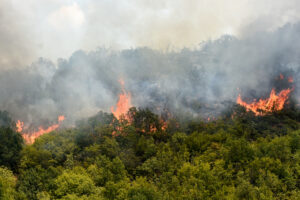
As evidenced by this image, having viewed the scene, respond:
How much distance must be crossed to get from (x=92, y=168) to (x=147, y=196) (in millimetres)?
35200

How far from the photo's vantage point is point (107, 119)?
159 meters

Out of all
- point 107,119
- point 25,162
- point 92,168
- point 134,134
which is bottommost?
point 92,168

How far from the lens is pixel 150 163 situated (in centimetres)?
10325

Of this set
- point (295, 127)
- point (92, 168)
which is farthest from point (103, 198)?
point (295, 127)

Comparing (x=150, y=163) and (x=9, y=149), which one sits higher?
(x=9, y=149)

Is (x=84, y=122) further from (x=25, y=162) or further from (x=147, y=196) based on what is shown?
(x=147, y=196)

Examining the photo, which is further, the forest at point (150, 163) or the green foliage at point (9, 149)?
the green foliage at point (9, 149)

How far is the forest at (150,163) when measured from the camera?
67.4m

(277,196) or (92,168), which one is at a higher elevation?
(92,168)

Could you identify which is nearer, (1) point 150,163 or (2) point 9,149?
(1) point 150,163

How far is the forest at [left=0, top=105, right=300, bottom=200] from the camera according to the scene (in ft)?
221

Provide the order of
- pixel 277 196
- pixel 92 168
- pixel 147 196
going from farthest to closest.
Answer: pixel 92 168
pixel 277 196
pixel 147 196

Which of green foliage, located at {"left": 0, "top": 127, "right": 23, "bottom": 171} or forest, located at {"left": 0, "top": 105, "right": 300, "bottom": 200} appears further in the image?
green foliage, located at {"left": 0, "top": 127, "right": 23, "bottom": 171}

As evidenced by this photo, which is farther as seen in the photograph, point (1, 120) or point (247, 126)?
point (1, 120)
